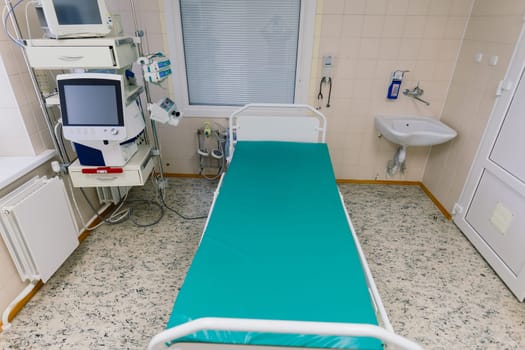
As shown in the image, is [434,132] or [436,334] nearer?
[436,334]

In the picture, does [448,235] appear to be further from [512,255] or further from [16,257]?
[16,257]

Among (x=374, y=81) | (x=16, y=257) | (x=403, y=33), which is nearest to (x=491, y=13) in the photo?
(x=403, y=33)

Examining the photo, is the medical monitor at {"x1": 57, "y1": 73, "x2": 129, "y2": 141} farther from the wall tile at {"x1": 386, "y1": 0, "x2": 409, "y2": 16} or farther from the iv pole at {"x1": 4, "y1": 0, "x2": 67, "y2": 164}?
the wall tile at {"x1": 386, "y1": 0, "x2": 409, "y2": 16}

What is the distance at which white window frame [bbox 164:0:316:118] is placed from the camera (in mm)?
2684

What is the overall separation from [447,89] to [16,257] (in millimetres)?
3742

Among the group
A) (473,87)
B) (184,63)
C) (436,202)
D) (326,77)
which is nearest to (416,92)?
(473,87)

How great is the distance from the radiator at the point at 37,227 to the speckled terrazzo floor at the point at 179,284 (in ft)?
0.73

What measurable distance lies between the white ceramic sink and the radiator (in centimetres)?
275

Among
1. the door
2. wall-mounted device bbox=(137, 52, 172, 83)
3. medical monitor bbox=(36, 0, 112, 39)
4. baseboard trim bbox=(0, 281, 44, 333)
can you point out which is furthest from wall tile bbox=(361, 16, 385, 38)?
baseboard trim bbox=(0, 281, 44, 333)

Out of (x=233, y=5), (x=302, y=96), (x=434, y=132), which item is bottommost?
(x=434, y=132)

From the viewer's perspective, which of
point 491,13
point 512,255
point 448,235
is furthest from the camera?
point 448,235

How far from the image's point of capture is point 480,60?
2.45 m

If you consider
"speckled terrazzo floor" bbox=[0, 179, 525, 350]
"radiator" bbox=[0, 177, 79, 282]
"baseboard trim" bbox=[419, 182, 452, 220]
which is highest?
"radiator" bbox=[0, 177, 79, 282]

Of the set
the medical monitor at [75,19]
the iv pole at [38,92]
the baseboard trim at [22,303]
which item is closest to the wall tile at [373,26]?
the medical monitor at [75,19]
